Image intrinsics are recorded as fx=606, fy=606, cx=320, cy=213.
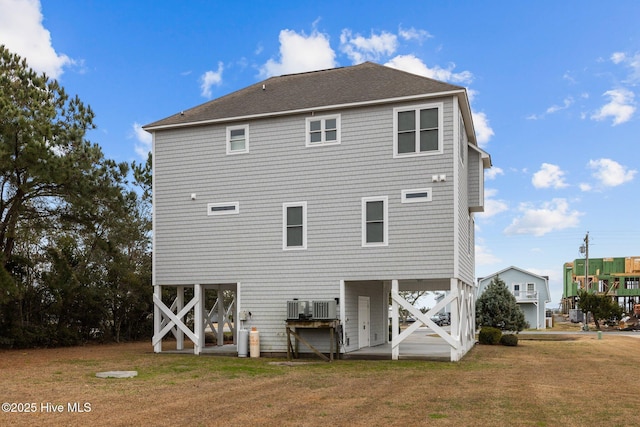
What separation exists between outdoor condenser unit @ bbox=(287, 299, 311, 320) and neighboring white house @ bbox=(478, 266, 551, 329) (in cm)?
3242

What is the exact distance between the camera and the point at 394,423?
26.1 ft

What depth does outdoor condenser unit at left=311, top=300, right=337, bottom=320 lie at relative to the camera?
1622 centimetres

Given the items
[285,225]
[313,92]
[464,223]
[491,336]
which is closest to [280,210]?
[285,225]

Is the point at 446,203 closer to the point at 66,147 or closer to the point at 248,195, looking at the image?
the point at 248,195

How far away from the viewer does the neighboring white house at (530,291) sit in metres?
46.3

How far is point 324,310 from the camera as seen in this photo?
16297mm

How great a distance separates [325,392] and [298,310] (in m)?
5.95

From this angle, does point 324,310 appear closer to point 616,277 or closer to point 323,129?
point 323,129

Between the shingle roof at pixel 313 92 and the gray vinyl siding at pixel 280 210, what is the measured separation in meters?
0.35

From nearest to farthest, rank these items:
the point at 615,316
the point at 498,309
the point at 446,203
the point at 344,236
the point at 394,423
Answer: the point at 394,423 → the point at 446,203 → the point at 344,236 → the point at 498,309 → the point at 615,316

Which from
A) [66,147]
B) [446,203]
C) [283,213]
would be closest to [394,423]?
[446,203]

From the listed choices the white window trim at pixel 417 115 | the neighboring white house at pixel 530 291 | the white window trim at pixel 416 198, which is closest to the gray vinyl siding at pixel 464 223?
the white window trim at pixel 417 115

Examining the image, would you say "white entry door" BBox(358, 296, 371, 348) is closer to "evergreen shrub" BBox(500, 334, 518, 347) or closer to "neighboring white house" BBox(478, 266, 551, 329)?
"evergreen shrub" BBox(500, 334, 518, 347)

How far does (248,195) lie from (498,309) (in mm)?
14034
